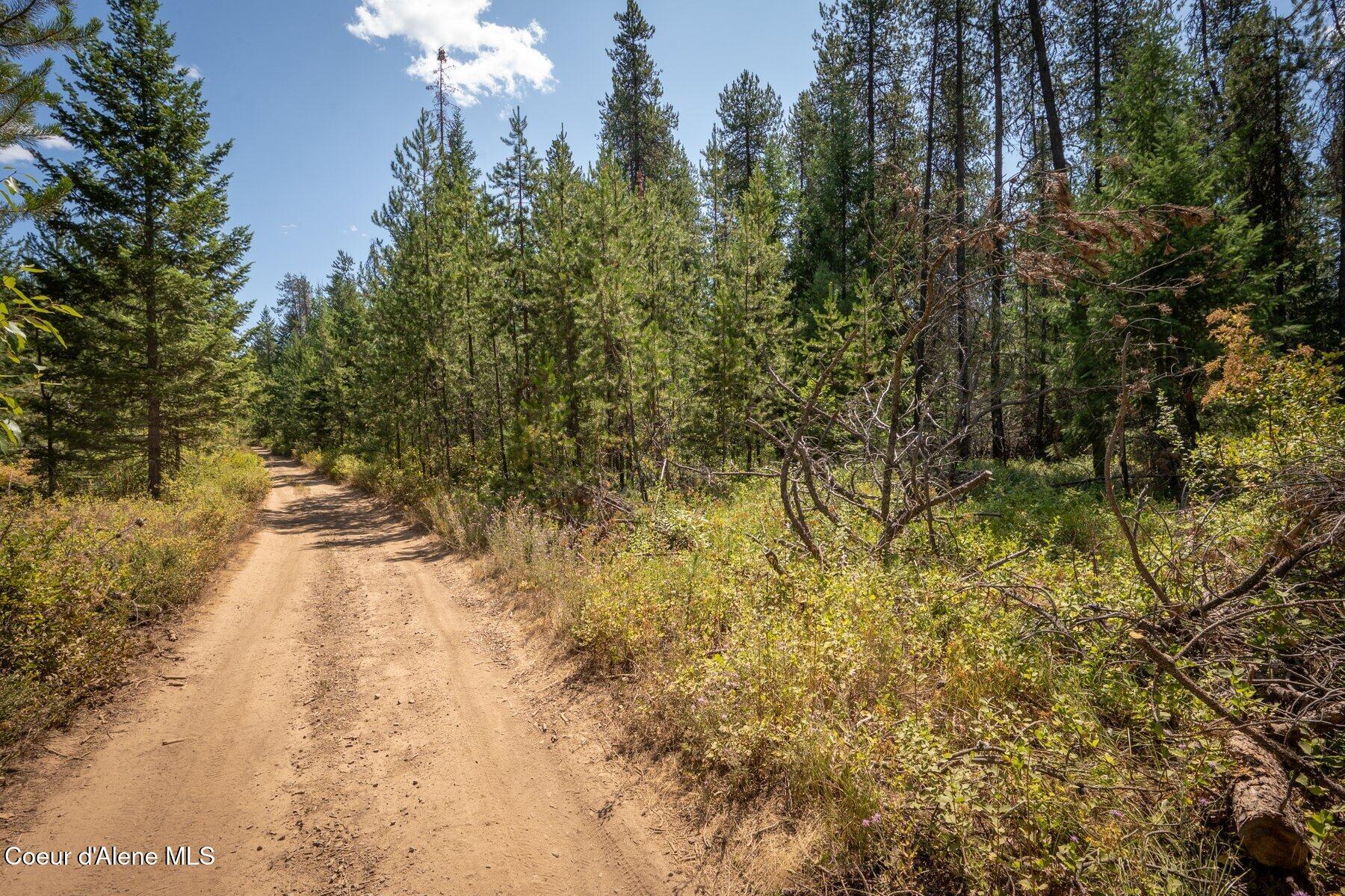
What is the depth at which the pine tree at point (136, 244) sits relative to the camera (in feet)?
42.6

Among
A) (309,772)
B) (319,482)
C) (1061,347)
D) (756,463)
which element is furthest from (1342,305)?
(319,482)

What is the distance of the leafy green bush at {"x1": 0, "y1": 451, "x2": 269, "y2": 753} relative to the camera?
4.96 metres

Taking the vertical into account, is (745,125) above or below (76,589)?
above

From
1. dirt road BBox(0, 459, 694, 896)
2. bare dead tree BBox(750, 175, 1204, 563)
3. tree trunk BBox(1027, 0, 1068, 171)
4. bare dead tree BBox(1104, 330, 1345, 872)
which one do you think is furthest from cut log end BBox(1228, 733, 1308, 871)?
tree trunk BBox(1027, 0, 1068, 171)

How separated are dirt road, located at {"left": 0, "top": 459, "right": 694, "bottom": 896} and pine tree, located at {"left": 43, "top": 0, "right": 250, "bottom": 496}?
1021 cm

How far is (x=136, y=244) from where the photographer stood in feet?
44.0

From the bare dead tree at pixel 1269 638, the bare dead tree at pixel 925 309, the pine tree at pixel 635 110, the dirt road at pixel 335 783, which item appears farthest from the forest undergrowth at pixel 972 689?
the pine tree at pixel 635 110

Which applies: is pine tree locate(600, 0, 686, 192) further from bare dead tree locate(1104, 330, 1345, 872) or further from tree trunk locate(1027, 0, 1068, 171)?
bare dead tree locate(1104, 330, 1345, 872)

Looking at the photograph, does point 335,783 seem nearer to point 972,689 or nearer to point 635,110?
point 972,689

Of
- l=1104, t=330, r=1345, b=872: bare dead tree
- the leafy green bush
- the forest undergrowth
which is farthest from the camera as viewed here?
the leafy green bush

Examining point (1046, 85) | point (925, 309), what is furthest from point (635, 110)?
point (925, 309)

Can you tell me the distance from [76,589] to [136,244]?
40.9 feet

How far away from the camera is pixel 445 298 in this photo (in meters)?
17.9

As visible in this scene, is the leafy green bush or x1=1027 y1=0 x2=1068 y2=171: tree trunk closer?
the leafy green bush
